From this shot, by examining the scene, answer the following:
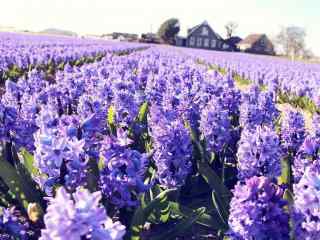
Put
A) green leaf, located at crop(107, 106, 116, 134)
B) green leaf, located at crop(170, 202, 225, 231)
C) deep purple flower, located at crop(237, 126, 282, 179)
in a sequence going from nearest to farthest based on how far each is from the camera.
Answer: deep purple flower, located at crop(237, 126, 282, 179)
green leaf, located at crop(170, 202, 225, 231)
green leaf, located at crop(107, 106, 116, 134)

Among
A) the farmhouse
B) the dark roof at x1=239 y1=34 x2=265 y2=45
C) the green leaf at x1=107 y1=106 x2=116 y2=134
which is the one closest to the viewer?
the green leaf at x1=107 y1=106 x2=116 y2=134

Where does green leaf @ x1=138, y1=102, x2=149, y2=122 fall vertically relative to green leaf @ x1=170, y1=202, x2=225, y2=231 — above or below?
above

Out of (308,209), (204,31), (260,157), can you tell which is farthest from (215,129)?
(204,31)

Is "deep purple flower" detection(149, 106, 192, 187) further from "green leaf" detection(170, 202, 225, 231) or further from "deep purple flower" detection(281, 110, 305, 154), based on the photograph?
"deep purple flower" detection(281, 110, 305, 154)

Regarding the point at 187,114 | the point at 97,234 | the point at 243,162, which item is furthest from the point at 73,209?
the point at 187,114

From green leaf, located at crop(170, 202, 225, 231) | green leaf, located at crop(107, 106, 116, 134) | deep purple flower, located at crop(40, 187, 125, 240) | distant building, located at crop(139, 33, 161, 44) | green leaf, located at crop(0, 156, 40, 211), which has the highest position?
distant building, located at crop(139, 33, 161, 44)

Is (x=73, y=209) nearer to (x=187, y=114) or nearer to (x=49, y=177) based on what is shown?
(x=49, y=177)

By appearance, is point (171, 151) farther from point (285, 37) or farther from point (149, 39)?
point (285, 37)

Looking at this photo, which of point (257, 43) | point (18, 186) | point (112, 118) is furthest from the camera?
point (257, 43)

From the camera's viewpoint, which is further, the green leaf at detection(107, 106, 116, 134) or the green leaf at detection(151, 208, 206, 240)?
the green leaf at detection(107, 106, 116, 134)

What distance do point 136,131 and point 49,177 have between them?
8.39 feet

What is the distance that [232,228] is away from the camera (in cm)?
286

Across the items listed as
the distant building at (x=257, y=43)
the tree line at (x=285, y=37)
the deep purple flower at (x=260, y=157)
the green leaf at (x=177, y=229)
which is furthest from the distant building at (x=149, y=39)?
the green leaf at (x=177, y=229)

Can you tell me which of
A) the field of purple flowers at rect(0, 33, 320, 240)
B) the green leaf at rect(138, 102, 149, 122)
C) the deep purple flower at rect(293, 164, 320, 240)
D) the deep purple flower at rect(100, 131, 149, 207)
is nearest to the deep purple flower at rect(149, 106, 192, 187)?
the field of purple flowers at rect(0, 33, 320, 240)
